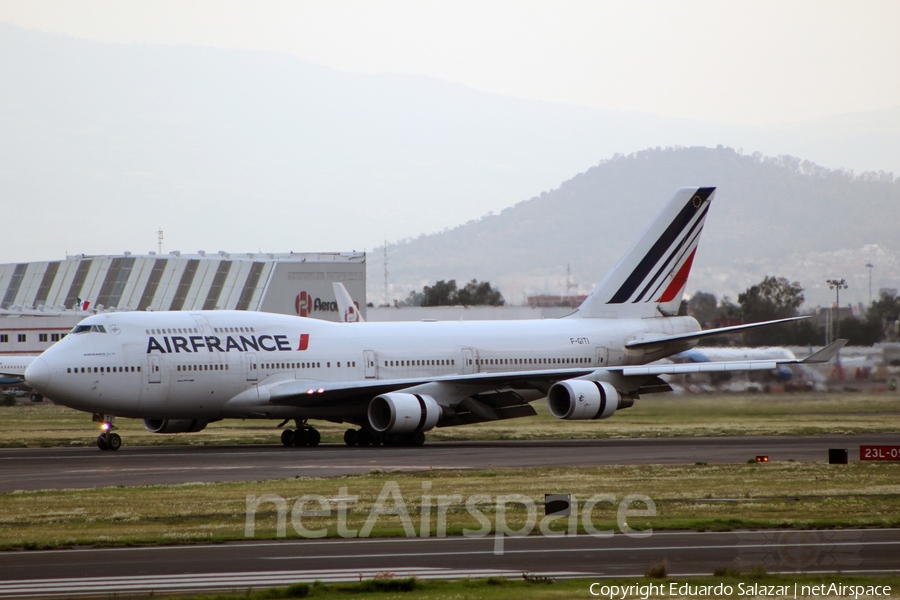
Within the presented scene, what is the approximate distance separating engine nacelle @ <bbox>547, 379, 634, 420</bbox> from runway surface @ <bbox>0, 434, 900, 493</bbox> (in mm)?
850

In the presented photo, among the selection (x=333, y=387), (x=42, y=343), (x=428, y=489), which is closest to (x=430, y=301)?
(x=42, y=343)

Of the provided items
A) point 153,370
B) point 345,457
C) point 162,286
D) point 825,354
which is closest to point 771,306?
point 825,354

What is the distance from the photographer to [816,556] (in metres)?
13.5

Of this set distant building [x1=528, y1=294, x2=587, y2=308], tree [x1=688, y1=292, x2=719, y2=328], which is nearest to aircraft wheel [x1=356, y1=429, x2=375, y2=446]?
tree [x1=688, y1=292, x2=719, y2=328]

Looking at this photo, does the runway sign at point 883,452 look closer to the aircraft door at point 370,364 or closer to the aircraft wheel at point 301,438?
the aircraft door at point 370,364

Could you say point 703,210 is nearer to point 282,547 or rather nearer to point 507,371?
point 507,371

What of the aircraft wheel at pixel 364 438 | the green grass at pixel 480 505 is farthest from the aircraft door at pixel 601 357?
the green grass at pixel 480 505

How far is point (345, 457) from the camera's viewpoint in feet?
99.4

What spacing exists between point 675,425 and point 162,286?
5701cm

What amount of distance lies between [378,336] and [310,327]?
2151 mm

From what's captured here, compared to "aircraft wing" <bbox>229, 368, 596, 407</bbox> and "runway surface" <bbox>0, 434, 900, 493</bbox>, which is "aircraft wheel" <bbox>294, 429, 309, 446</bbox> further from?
"aircraft wing" <bbox>229, 368, 596, 407</bbox>

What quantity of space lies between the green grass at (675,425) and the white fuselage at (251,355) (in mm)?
2529

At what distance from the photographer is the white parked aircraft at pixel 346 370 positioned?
33094mm

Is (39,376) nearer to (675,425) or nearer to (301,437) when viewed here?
(301,437)
